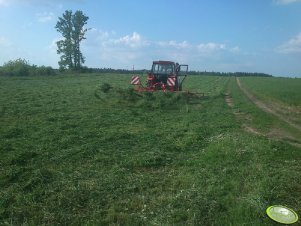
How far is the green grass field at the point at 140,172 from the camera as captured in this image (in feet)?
20.7

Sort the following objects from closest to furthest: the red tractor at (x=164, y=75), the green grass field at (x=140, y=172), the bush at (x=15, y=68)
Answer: the green grass field at (x=140, y=172) → the red tractor at (x=164, y=75) → the bush at (x=15, y=68)

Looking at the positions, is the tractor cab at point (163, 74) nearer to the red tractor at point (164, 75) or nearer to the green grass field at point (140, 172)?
the red tractor at point (164, 75)

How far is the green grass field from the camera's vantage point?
20.7ft

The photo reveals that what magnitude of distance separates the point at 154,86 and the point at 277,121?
1126 cm

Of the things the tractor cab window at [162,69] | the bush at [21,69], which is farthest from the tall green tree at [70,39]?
the tractor cab window at [162,69]

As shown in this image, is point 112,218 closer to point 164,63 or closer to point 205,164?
point 205,164

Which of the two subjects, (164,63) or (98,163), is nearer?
(98,163)

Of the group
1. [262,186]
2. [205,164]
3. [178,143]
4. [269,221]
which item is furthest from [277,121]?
[269,221]

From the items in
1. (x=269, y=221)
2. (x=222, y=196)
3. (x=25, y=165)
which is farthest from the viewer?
(x=25, y=165)

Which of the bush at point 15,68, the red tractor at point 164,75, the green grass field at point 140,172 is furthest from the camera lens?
the bush at point 15,68

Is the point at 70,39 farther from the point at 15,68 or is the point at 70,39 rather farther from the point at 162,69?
the point at 162,69

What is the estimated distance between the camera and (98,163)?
9.03 meters

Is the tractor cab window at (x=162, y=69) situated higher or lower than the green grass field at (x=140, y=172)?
higher

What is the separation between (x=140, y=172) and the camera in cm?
859
